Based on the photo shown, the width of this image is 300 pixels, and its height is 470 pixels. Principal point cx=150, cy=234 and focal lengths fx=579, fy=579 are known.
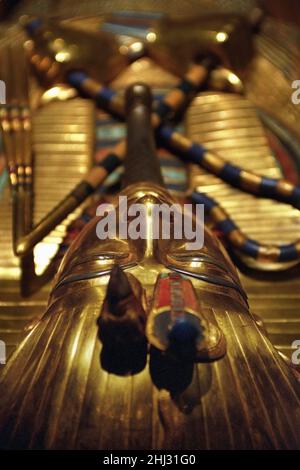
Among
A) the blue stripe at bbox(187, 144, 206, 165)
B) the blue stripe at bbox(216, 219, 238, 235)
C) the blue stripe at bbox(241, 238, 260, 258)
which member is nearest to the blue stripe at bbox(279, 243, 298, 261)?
the blue stripe at bbox(241, 238, 260, 258)

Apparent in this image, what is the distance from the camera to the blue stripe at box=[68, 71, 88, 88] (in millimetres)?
3412

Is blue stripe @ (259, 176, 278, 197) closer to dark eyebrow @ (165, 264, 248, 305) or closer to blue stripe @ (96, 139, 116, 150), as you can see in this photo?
blue stripe @ (96, 139, 116, 150)

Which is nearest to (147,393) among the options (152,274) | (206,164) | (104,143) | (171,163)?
(152,274)

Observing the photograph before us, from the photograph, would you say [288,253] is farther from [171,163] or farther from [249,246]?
[171,163]

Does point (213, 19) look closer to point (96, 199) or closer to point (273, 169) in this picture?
point (273, 169)

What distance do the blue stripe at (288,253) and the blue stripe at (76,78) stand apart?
1.62 meters

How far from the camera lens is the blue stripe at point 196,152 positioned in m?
3.01

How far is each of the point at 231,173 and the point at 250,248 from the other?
505 millimetres

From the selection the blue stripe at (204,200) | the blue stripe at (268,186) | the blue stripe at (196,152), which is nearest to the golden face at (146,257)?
the blue stripe at (204,200)

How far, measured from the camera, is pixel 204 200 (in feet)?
9.16

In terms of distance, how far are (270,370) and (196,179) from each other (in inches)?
63.9

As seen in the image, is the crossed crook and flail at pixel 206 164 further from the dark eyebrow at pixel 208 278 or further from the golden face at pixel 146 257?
the dark eyebrow at pixel 208 278

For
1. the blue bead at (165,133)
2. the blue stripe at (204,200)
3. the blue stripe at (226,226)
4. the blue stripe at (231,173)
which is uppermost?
the blue bead at (165,133)

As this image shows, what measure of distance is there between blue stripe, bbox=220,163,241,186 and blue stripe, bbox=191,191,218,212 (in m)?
0.20
